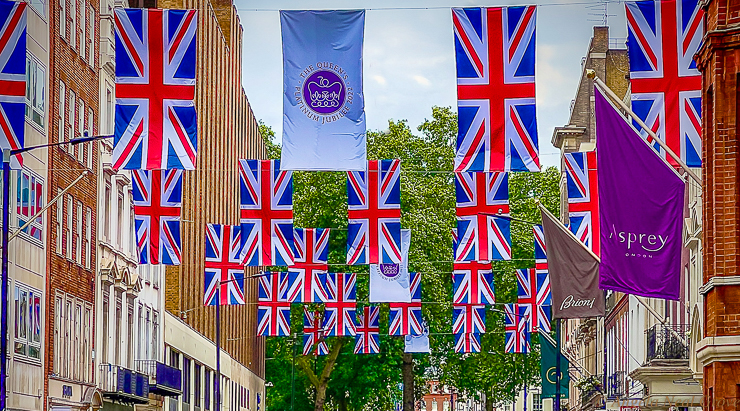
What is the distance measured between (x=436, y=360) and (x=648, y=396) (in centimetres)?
3882

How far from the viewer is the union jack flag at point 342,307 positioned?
5381cm

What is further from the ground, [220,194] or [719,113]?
[220,194]

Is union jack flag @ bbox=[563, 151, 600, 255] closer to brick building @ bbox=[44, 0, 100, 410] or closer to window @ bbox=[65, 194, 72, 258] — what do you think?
brick building @ bbox=[44, 0, 100, 410]

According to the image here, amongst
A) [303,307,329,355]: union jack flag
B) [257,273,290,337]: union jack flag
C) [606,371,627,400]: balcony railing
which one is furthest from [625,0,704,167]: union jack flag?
[303,307,329,355]: union jack flag

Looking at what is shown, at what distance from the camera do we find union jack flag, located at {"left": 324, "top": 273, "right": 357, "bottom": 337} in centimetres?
5381

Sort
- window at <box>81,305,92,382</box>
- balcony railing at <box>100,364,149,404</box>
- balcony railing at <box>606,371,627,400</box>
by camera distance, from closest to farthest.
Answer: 1. window at <box>81,305,92,382</box>
2. balcony railing at <box>100,364,149,404</box>
3. balcony railing at <box>606,371,627,400</box>

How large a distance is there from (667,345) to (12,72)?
21.4 metres

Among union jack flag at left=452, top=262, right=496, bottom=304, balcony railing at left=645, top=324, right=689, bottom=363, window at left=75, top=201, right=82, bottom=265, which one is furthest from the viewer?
union jack flag at left=452, top=262, right=496, bottom=304

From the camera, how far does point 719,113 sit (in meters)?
20.8

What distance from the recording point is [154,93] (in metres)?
28.7

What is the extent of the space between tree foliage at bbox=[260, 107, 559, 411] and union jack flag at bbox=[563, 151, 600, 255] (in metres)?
32.4

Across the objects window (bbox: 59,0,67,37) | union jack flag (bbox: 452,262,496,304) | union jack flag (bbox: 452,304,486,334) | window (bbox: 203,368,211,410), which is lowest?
window (bbox: 203,368,211,410)

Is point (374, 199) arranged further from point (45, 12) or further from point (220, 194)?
point (220, 194)

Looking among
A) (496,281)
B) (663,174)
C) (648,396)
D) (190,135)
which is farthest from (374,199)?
(496,281)
